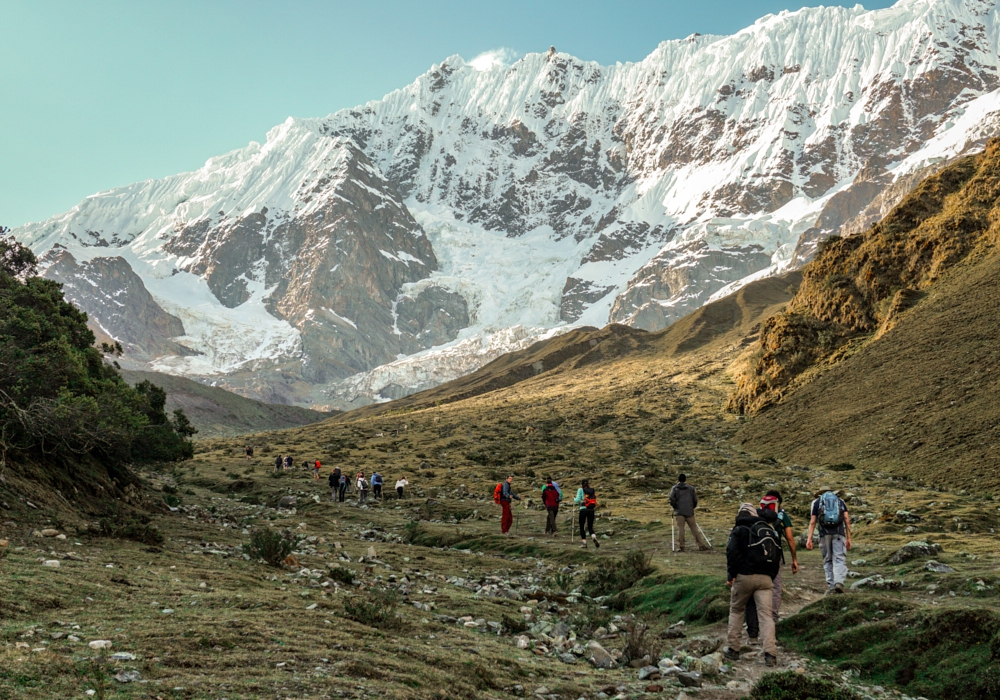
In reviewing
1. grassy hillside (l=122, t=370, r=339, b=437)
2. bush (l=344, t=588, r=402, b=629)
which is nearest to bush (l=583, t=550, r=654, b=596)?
bush (l=344, t=588, r=402, b=629)

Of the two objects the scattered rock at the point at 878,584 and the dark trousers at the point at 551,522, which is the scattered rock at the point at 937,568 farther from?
the dark trousers at the point at 551,522

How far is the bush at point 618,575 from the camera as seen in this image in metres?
14.7

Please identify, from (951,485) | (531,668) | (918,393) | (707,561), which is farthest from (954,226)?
(531,668)

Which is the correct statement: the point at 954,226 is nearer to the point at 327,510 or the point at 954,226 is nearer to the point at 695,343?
the point at 327,510

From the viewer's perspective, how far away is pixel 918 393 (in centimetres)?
3616

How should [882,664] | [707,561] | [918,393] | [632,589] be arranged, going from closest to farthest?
[882,664]
[632,589]
[707,561]
[918,393]

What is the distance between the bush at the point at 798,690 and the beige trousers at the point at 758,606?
6.51 ft

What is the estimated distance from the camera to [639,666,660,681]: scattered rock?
8.97 m

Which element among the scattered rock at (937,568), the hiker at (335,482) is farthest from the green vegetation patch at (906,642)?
the hiker at (335,482)

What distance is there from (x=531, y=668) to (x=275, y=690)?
341 cm

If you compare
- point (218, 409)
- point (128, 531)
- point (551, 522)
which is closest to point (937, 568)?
point (551, 522)

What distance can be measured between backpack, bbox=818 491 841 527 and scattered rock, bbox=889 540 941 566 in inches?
78.1

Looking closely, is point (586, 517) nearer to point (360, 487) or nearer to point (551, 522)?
point (551, 522)

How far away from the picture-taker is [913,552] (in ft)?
46.0
